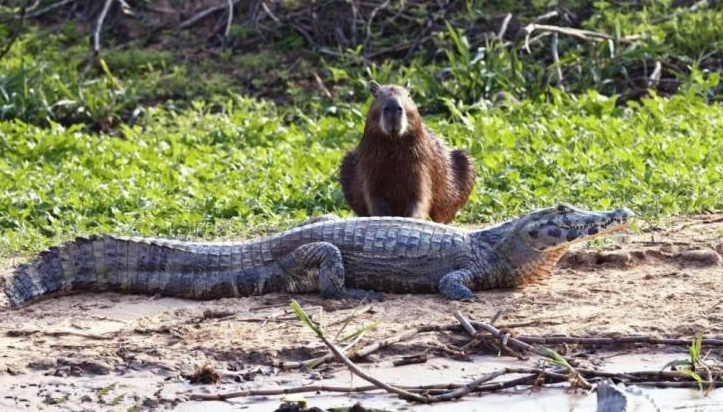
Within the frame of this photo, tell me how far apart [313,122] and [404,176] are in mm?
2780

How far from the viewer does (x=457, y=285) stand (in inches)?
269

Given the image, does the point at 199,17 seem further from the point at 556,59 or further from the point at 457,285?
the point at 457,285

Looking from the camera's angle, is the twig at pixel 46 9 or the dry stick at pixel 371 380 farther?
the twig at pixel 46 9

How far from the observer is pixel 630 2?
13.3 metres

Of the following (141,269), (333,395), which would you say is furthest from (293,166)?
(333,395)

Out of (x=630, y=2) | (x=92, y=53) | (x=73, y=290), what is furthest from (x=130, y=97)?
(x=73, y=290)

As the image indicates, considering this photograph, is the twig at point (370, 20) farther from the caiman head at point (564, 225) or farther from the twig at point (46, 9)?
the caiman head at point (564, 225)

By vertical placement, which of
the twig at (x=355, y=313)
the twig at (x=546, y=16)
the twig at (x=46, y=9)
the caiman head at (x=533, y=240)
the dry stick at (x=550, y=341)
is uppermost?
the twig at (x=46, y=9)

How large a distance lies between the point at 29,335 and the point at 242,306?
1.02 metres

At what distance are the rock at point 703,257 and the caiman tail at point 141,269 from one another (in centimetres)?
219

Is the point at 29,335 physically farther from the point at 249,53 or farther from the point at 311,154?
the point at 249,53

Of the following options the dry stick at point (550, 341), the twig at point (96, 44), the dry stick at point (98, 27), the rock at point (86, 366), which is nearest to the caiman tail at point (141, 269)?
the rock at point (86, 366)

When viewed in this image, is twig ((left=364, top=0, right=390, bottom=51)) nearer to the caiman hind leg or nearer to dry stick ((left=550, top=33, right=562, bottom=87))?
dry stick ((left=550, top=33, right=562, bottom=87))

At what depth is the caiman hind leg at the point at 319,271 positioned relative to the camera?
6.92 m
